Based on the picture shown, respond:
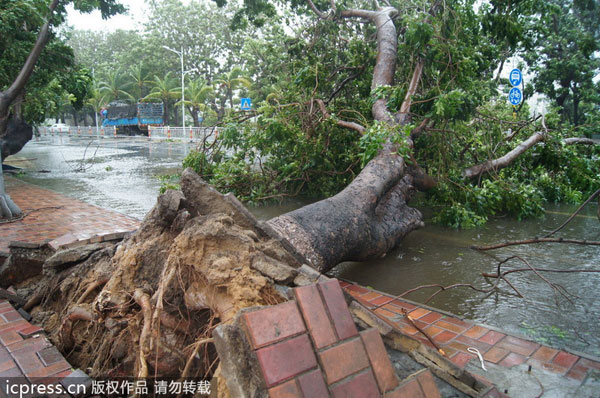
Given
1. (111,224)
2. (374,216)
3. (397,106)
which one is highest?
(397,106)

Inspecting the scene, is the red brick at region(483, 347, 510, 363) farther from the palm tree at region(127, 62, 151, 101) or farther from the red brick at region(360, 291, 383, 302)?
the palm tree at region(127, 62, 151, 101)

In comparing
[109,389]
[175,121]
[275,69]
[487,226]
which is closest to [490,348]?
[109,389]

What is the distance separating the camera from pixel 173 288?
2379 mm

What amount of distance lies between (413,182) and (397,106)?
1.24 meters

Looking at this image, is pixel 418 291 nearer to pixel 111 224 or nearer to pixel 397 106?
pixel 397 106

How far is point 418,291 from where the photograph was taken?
3.63 m

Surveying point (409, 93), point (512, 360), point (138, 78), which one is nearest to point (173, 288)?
point (512, 360)

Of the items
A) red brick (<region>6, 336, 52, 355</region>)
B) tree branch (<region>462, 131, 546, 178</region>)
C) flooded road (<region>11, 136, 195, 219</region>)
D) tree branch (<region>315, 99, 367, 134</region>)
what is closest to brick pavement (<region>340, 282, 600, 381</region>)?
red brick (<region>6, 336, 52, 355</region>)

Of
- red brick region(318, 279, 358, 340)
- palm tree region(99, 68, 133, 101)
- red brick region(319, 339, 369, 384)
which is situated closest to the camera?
red brick region(319, 339, 369, 384)

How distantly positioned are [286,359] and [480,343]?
1.55 metres

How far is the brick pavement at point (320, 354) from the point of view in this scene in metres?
1.60

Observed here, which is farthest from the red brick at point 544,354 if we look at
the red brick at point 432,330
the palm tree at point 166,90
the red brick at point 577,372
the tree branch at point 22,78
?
the palm tree at point 166,90

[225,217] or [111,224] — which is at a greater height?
[225,217]

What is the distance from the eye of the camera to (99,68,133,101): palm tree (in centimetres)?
4339
